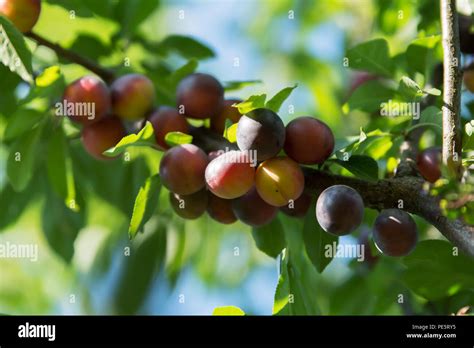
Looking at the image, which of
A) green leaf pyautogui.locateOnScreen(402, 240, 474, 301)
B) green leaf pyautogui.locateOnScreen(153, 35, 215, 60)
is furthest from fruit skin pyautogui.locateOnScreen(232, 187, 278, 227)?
green leaf pyautogui.locateOnScreen(153, 35, 215, 60)

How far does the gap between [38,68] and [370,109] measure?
3.76 feet

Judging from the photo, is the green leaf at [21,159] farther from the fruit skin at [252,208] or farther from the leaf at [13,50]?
the fruit skin at [252,208]

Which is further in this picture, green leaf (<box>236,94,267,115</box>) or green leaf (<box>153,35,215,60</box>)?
green leaf (<box>153,35,215,60</box>)

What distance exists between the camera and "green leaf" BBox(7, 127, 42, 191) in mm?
2518

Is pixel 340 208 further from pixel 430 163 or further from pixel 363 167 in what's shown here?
pixel 430 163

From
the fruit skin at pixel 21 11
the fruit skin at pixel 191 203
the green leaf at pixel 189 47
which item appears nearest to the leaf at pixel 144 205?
the fruit skin at pixel 191 203

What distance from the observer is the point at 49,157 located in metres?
2.66

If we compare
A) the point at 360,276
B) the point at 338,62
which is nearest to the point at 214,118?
the point at 360,276

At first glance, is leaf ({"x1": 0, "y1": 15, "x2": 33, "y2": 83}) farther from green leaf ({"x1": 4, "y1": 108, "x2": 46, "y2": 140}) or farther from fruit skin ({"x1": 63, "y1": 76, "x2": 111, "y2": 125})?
green leaf ({"x1": 4, "y1": 108, "x2": 46, "y2": 140})

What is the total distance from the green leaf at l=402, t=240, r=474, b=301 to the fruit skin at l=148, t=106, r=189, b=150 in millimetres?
758

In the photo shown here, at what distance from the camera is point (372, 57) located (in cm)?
255

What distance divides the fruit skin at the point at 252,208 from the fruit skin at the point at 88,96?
548 millimetres
